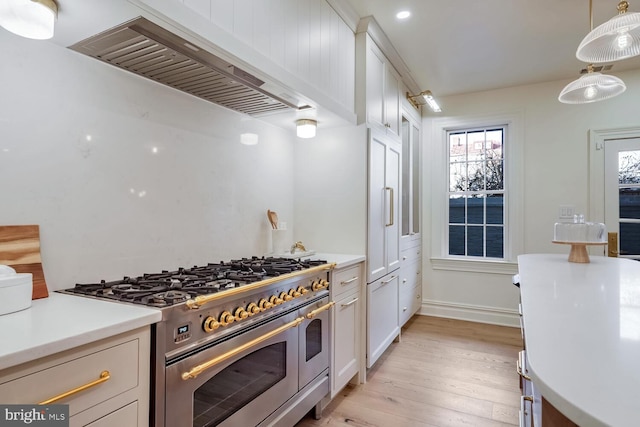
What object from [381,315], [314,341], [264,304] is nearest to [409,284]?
[381,315]

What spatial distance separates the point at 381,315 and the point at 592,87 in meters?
2.12

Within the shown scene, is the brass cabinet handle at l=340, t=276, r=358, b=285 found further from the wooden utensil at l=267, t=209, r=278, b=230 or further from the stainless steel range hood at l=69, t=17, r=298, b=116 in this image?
the stainless steel range hood at l=69, t=17, r=298, b=116

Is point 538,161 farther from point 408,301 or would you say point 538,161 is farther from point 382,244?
point 382,244

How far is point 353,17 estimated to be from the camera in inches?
100

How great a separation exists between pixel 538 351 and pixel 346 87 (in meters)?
2.17

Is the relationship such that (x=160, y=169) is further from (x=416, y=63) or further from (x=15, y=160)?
(x=416, y=63)

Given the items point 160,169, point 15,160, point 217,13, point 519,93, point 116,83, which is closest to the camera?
point 15,160

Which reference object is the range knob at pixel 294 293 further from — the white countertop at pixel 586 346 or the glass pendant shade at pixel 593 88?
the glass pendant shade at pixel 593 88

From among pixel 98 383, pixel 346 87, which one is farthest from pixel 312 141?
pixel 98 383

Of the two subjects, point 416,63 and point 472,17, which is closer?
point 472,17

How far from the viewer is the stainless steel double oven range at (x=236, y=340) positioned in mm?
1147

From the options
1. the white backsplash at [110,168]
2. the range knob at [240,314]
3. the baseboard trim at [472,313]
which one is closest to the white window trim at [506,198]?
the baseboard trim at [472,313]

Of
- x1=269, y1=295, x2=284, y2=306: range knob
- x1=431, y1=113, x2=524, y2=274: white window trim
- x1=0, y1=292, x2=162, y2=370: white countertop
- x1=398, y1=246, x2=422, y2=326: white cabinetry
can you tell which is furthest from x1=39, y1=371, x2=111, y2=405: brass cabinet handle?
x1=431, y1=113, x2=524, y2=274: white window trim

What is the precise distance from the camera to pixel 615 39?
5.74 ft
